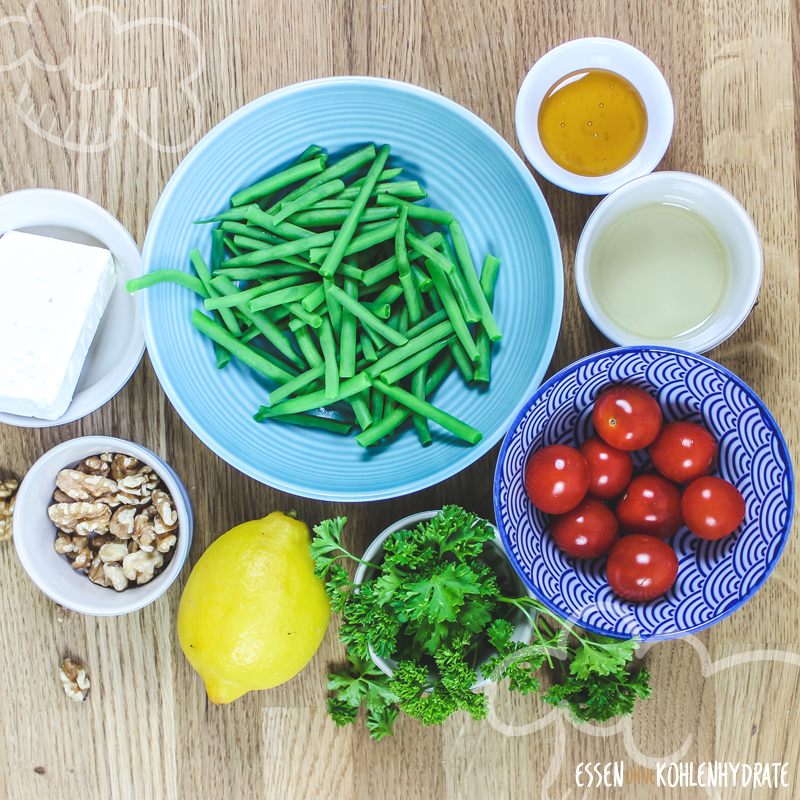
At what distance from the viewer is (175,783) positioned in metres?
1.01

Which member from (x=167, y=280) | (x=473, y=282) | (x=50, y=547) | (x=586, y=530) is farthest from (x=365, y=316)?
(x=50, y=547)

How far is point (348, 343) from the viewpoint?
2.79 feet

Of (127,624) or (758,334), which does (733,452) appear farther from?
(127,624)

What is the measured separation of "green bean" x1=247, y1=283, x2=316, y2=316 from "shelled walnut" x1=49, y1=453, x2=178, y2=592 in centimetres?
32

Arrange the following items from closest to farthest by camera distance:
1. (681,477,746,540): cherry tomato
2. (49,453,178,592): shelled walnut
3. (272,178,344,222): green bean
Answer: (681,477,746,540): cherry tomato → (272,178,344,222): green bean → (49,453,178,592): shelled walnut

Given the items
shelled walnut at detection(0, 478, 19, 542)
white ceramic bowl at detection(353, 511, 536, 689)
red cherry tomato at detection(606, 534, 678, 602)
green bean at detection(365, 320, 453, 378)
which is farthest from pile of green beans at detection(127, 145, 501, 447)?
shelled walnut at detection(0, 478, 19, 542)

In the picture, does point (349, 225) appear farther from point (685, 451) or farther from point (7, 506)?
point (7, 506)

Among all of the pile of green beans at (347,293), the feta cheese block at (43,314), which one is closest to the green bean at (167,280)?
the pile of green beans at (347,293)

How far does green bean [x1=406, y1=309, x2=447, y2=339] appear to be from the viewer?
857 mm

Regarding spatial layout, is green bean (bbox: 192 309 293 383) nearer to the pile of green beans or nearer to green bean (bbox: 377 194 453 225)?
the pile of green beans

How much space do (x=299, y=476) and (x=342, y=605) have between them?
0.57ft

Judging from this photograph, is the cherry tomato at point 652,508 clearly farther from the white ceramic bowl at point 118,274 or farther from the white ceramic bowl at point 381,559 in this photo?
the white ceramic bowl at point 118,274

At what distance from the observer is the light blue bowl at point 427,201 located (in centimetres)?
81

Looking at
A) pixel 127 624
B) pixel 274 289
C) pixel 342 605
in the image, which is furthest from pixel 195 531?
pixel 274 289
